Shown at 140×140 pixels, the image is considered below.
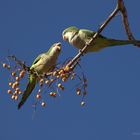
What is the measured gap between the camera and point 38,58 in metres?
4.92

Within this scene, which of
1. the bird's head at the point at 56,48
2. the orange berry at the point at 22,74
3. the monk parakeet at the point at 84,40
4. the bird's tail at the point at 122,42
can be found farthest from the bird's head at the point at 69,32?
the orange berry at the point at 22,74

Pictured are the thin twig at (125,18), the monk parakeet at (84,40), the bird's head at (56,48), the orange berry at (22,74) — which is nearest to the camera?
the thin twig at (125,18)

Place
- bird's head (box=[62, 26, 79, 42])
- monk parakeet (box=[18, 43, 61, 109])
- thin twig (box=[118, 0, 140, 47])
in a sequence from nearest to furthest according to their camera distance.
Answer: thin twig (box=[118, 0, 140, 47]) < monk parakeet (box=[18, 43, 61, 109]) < bird's head (box=[62, 26, 79, 42])

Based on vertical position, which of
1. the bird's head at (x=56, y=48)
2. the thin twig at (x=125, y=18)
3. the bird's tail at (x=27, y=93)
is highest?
the bird's head at (x=56, y=48)

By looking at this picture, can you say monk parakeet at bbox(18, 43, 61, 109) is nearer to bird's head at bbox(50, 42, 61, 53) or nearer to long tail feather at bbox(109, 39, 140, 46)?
Answer: bird's head at bbox(50, 42, 61, 53)

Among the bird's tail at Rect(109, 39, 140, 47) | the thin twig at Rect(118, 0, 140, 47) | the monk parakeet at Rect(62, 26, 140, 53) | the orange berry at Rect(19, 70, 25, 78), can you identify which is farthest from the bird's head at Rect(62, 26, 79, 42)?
the orange berry at Rect(19, 70, 25, 78)

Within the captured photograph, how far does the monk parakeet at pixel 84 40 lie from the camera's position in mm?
4243

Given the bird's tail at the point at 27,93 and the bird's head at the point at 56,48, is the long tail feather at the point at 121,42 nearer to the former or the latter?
the bird's head at the point at 56,48

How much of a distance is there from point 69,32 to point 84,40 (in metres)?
0.41

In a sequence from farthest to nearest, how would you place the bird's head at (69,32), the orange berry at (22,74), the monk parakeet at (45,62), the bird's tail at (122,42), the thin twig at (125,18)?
the bird's head at (69,32) → the monk parakeet at (45,62) → the bird's tail at (122,42) → the orange berry at (22,74) → the thin twig at (125,18)

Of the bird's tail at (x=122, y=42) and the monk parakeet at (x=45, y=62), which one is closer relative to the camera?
the bird's tail at (x=122, y=42)

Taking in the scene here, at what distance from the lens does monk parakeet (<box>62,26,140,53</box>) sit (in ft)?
13.9

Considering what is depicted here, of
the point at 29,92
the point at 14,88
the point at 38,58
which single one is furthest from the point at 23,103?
the point at 14,88

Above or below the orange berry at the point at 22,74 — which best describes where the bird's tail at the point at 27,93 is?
above
